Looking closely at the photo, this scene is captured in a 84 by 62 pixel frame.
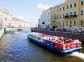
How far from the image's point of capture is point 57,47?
31734 mm

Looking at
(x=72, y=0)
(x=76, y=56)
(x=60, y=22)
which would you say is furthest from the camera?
(x=60, y=22)

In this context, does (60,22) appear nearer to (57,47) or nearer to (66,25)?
→ (66,25)

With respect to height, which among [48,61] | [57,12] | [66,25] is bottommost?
[48,61]

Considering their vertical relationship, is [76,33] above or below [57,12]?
below

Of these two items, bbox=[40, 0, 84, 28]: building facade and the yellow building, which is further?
bbox=[40, 0, 84, 28]: building facade

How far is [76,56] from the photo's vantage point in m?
30.2

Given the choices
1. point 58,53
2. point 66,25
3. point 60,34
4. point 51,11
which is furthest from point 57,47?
point 51,11

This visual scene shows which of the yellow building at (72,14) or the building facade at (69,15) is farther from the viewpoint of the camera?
the building facade at (69,15)

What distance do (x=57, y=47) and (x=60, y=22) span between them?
1787 inches

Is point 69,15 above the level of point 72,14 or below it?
below

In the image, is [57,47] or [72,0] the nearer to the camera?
[57,47]

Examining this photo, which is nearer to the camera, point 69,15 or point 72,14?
point 72,14

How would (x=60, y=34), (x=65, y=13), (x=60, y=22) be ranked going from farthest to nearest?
1. (x=60, y=22)
2. (x=65, y=13)
3. (x=60, y=34)

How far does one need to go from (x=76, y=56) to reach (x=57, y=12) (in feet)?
170
